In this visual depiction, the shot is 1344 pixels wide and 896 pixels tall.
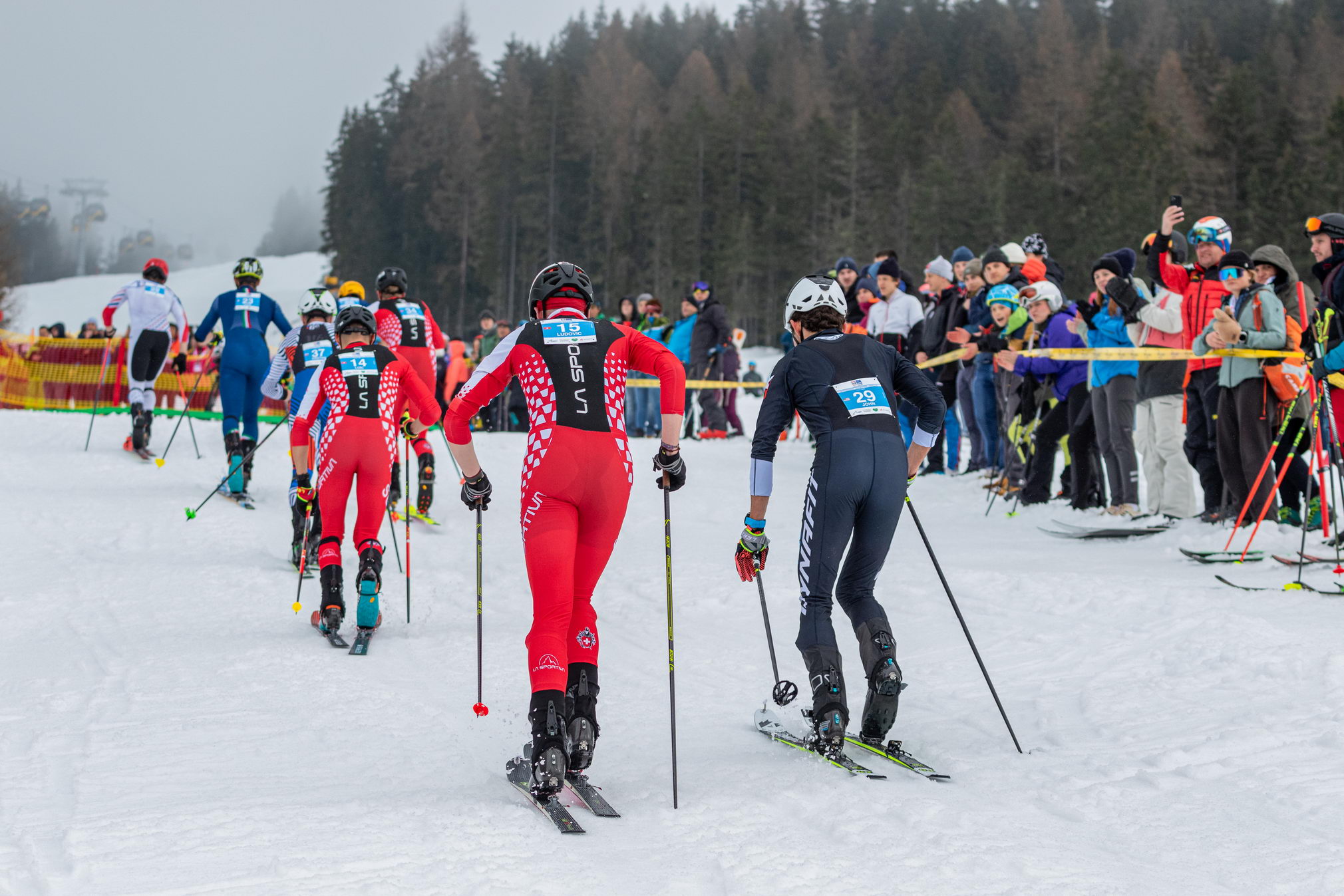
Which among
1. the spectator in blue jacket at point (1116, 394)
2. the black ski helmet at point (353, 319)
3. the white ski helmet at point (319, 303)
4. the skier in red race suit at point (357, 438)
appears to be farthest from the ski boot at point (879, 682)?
the white ski helmet at point (319, 303)

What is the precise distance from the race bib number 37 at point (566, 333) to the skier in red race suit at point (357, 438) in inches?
109

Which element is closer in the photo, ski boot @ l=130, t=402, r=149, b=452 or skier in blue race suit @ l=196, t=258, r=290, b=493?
Answer: skier in blue race suit @ l=196, t=258, r=290, b=493

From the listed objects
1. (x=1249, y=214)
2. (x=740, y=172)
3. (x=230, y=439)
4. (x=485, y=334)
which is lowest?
(x=230, y=439)

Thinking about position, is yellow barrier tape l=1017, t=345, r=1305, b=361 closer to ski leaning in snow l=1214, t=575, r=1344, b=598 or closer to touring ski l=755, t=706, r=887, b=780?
ski leaning in snow l=1214, t=575, r=1344, b=598

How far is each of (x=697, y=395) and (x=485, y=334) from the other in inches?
173

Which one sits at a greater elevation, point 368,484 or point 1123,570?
point 368,484

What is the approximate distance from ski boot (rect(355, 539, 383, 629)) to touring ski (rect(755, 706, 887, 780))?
8.98ft

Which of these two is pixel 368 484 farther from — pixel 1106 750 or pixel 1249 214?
pixel 1249 214

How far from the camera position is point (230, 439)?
440 inches

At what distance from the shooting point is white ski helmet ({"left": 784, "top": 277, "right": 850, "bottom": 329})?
502 centimetres

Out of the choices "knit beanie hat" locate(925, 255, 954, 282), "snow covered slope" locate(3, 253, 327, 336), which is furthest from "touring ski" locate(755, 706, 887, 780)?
"snow covered slope" locate(3, 253, 327, 336)

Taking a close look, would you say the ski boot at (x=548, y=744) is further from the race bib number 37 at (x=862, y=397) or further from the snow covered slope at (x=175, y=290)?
the snow covered slope at (x=175, y=290)

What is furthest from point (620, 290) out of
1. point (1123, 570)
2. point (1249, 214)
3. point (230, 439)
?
point (1123, 570)

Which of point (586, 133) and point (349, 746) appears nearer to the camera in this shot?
point (349, 746)
